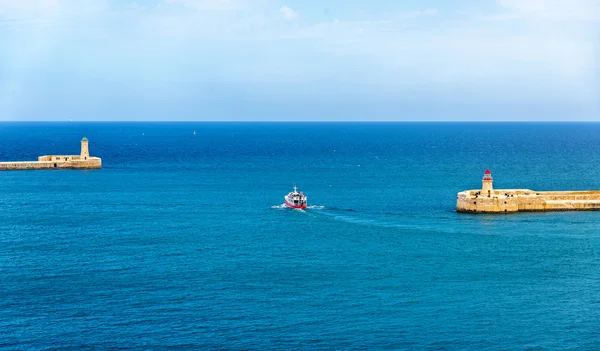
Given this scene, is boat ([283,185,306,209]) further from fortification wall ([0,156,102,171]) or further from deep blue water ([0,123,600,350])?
fortification wall ([0,156,102,171])

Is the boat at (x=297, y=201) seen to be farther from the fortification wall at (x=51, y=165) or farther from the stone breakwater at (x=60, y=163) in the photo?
the fortification wall at (x=51, y=165)

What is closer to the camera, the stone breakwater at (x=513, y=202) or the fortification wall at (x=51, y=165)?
the stone breakwater at (x=513, y=202)

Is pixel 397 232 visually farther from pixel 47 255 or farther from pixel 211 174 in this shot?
pixel 211 174

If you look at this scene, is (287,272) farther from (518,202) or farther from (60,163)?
(60,163)

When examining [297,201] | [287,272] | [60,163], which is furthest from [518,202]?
[60,163]

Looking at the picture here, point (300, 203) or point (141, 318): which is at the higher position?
point (300, 203)

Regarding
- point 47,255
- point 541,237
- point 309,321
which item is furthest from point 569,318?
point 47,255

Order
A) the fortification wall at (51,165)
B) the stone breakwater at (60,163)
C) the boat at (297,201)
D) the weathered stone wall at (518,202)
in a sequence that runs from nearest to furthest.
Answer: the weathered stone wall at (518,202) → the boat at (297,201) → the fortification wall at (51,165) → the stone breakwater at (60,163)

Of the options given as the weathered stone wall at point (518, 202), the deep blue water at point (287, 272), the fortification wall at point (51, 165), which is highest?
the fortification wall at point (51, 165)

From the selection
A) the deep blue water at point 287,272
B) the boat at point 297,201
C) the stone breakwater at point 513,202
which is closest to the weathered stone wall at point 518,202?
the stone breakwater at point 513,202
